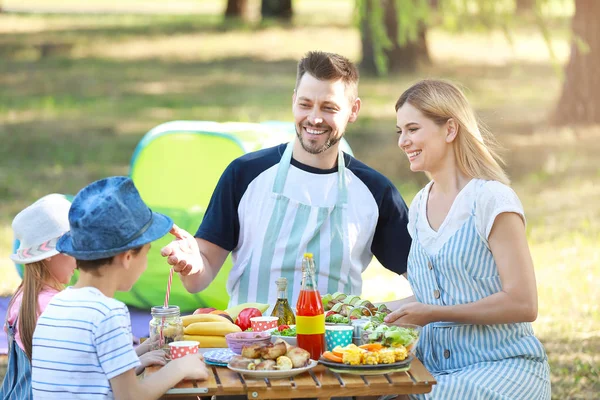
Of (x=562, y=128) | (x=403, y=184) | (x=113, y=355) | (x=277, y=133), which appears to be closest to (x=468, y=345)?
(x=113, y=355)

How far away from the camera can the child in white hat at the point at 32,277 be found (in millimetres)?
3762

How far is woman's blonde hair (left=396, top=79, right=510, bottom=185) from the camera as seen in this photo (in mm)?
3844

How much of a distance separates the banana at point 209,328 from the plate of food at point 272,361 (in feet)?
1.00

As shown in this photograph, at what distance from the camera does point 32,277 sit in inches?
150

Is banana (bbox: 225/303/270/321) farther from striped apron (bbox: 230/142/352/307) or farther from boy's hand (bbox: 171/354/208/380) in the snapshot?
boy's hand (bbox: 171/354/208/380)

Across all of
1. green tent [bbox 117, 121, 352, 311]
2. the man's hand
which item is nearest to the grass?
green tent [bbox 117, 121, 352, 311]

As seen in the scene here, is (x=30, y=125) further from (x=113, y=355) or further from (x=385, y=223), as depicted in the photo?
(x=113, y=355)

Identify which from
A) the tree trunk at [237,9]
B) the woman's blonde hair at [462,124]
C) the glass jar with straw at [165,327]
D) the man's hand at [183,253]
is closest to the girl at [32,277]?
the man's hand at [183,253]

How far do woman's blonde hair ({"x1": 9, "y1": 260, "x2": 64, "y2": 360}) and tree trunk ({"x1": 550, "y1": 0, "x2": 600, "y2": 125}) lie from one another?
900 cm

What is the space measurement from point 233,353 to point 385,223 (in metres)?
1.36

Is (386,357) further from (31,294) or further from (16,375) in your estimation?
(16,375)

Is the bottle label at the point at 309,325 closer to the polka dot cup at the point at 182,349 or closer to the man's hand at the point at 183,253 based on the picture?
the polka dot cup at the point at 182,349

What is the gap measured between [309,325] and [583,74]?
9.47 metres

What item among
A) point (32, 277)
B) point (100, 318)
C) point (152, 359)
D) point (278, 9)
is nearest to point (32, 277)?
point (32, 277)
